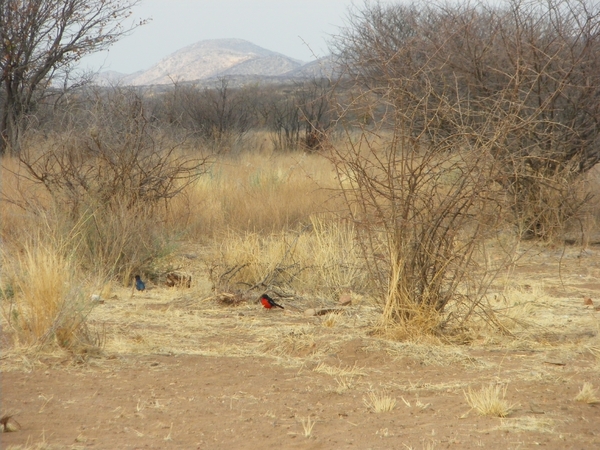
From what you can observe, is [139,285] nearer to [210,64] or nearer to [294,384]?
[294,384]

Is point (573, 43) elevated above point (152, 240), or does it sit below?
above

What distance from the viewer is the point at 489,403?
10.4 feet

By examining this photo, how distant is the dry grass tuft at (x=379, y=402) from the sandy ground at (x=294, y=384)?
16 mm

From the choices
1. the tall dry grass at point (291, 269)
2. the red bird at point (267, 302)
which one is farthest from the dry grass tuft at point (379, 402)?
the tall dry grass at point (291, 269)

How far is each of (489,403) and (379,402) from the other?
1.56 feet

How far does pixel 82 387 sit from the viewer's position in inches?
141

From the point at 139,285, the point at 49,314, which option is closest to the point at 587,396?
the point at 49,314

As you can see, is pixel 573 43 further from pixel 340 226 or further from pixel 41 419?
pixel 41 419

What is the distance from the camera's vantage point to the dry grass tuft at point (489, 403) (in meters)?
3.17

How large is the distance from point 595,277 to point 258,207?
14.4 feet

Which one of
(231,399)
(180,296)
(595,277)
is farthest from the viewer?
(595,277)

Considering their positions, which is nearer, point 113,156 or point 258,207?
point 113,156

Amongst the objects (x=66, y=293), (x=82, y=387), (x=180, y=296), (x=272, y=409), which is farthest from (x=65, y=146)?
(x=272, y=409)

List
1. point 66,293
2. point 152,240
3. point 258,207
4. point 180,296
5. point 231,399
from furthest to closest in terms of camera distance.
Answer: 1. point 258,207
2. point 152,240
3. point 180,296
4. point 66,293
5. point 231,399
